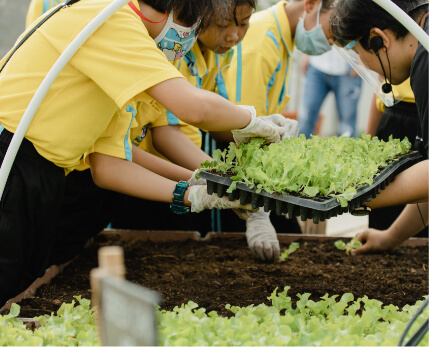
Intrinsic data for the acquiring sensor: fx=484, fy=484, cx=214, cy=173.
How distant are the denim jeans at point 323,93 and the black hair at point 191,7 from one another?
3.14 meters

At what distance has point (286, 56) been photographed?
2818mm

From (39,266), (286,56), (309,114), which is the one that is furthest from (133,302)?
(309,114)

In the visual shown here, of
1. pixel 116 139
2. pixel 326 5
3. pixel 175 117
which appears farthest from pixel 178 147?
pixel 326 5

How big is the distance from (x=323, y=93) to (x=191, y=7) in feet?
10.9

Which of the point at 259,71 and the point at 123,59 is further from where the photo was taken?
the point at 259,71

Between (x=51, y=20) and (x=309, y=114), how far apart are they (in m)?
3.43

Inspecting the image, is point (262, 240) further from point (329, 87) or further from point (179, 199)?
point (329, 87)

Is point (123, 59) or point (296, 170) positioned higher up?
point (123, 59)

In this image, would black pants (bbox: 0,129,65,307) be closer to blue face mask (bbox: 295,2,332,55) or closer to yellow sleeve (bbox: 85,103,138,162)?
yellow sleeve (bbox: 85,103,138,162)

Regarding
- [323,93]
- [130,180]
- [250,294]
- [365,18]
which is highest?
[323,93]

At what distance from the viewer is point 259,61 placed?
258cm

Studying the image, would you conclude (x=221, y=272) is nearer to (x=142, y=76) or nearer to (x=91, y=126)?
(x=91, y=126)

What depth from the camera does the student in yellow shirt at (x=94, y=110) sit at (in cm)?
133

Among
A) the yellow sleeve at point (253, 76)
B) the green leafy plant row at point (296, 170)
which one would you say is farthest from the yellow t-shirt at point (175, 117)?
the green leafy plant row at point (296, 170)
